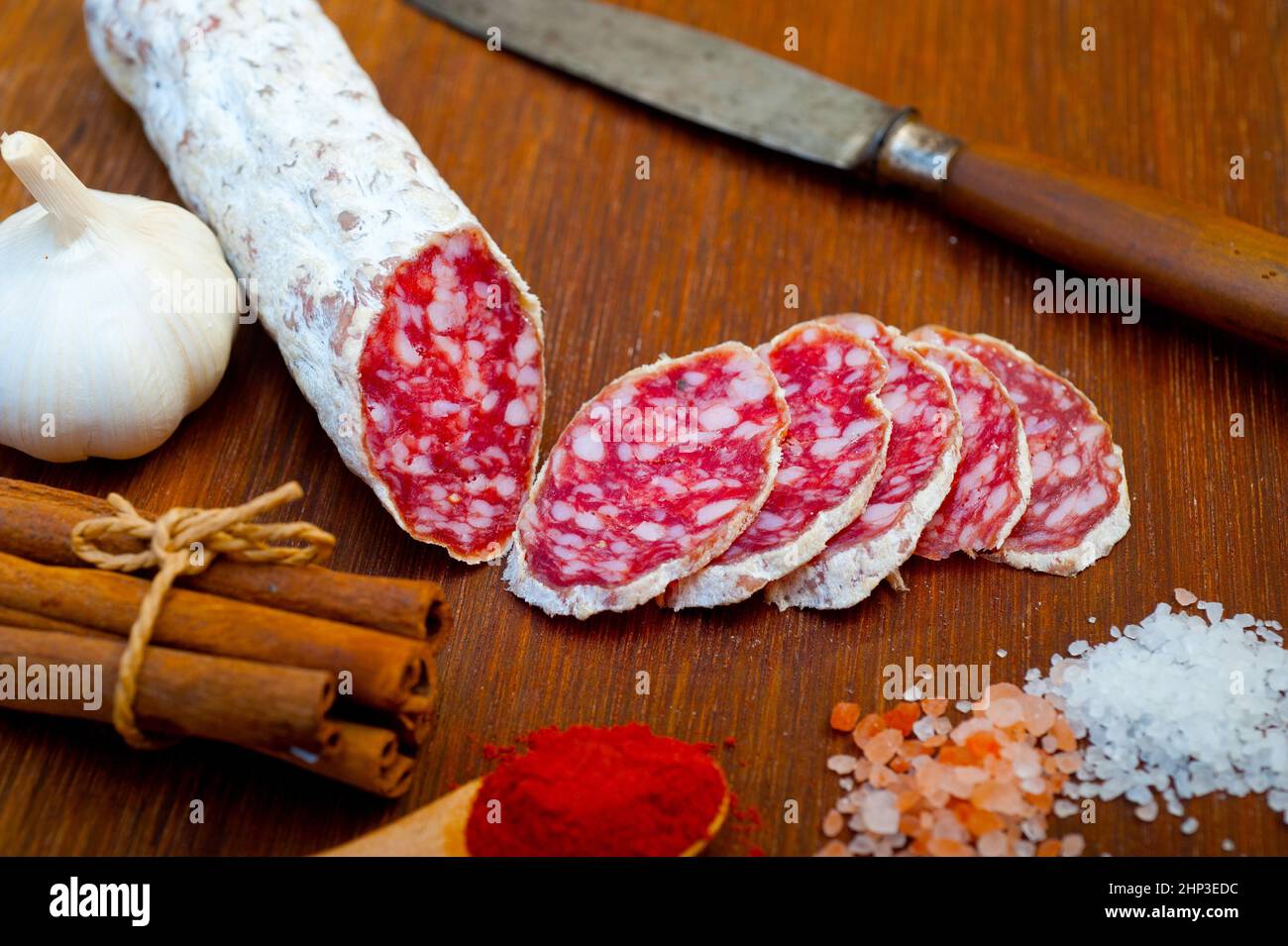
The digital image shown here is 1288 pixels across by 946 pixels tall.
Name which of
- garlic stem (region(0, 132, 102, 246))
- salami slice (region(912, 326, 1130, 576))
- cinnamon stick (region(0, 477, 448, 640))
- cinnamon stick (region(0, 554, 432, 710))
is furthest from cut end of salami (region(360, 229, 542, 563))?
salami slice (region(912, 326, 1130, 576))

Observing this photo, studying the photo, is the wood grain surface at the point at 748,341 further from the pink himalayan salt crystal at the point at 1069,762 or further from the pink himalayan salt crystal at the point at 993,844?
the pink himalayan salt crystal at the point at 993,844

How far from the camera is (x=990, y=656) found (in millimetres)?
2631

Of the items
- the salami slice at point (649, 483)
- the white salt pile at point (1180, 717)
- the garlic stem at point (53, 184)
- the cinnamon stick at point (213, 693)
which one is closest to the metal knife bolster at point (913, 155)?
the salami slice at point (649, 483)

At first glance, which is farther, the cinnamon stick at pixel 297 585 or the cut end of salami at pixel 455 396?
the cut end of salami at pixel 455 396

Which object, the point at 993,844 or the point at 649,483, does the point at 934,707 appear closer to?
the point at 993,844

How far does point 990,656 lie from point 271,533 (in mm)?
1513

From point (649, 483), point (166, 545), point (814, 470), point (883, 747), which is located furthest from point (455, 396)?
point (883, 747)

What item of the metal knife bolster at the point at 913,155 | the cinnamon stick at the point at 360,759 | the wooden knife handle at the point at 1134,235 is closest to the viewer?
the cinnamon stick at the point at 360,759

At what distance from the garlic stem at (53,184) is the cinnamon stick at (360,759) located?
126 cm

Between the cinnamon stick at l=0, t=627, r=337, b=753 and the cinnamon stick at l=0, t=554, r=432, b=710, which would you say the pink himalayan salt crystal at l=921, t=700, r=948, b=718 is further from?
the cinnamon stick at l=0, t=627, r=337, b=753

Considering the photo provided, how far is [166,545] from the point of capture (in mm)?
2303

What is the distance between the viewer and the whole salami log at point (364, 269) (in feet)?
8.56

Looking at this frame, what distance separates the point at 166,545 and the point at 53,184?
868 millimetres

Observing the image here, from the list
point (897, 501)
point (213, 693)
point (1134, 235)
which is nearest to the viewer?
point (213, 693)
